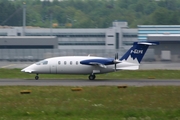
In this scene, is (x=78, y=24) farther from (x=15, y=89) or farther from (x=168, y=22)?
(x=15, y=89)

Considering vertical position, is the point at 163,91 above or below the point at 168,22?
below

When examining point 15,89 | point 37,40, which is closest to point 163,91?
point 15,89

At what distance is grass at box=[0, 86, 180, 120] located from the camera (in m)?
26.9

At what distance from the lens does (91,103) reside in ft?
102

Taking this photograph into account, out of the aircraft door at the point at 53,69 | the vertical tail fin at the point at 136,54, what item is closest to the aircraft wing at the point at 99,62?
the vertical tail fin at the point at 136,54

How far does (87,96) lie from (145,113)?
276 inches

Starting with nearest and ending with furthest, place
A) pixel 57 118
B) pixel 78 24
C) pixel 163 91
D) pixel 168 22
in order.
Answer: pixel 57 118
pixel 163 91
pixel 168 22
pixel 78 24

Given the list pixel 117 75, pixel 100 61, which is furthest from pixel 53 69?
pixel 117 75

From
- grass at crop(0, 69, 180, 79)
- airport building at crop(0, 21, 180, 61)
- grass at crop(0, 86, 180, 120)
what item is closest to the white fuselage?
grass at crop(0, 69, 180, 79)

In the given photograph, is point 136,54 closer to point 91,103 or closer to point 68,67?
point 68,67

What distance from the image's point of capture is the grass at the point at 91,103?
88.2 feet

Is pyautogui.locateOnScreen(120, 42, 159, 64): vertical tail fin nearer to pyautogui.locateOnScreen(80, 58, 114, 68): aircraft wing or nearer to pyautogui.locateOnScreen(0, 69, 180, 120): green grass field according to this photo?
pyautogui.locateOnScreen(80, 58, 114, 68): aircraft wing

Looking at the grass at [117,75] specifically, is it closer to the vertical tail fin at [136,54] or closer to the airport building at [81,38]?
the vertical tail fin at [136,54]

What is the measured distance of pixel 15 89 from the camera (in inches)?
1473
